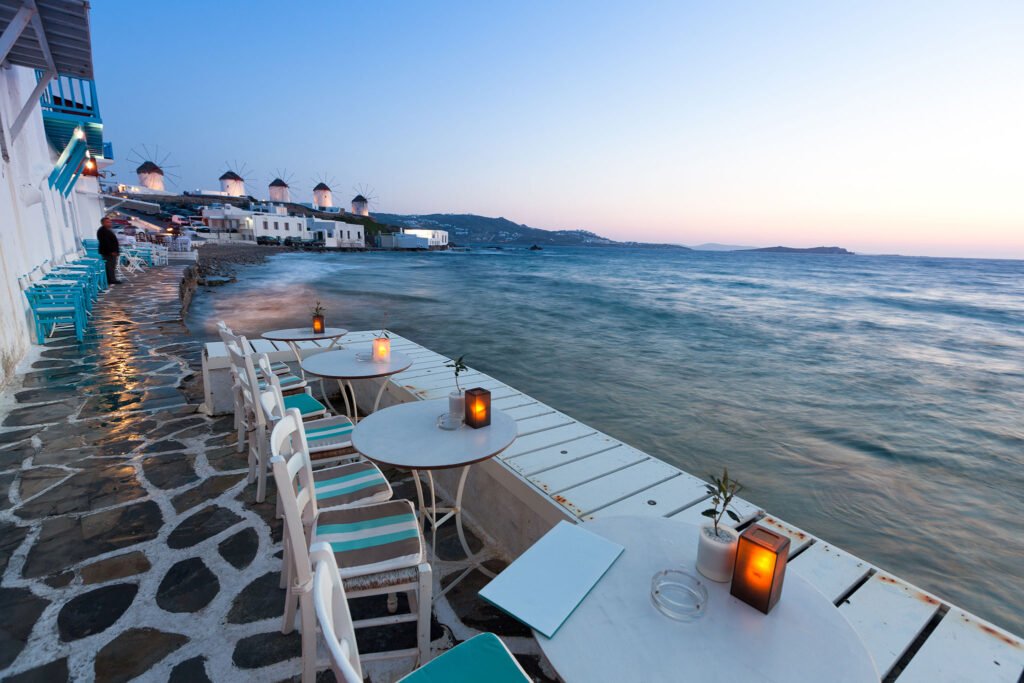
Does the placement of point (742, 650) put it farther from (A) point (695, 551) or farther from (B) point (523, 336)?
(B) point (523, 336)

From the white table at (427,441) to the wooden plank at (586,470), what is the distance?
419 mm

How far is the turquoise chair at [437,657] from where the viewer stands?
3.11ft

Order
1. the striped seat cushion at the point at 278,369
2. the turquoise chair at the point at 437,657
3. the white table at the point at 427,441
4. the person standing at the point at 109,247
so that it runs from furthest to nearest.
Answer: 1. the person standing at the point at 109,247
2. the striped seat cushion at the point at 278,369
3. the white table at the point at 427,441
4. the turquoise chair at the point at 437,657

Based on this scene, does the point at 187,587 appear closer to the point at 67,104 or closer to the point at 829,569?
the point at 829,569

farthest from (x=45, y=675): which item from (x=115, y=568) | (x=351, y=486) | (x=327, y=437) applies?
(x=327, y=437)

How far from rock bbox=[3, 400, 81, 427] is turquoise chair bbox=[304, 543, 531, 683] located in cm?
468

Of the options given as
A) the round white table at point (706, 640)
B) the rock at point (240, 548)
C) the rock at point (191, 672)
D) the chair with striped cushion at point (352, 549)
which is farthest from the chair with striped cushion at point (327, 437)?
the round white table at point (706, 640)

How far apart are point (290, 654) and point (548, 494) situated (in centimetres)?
137

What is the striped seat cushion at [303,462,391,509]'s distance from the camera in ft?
7.25

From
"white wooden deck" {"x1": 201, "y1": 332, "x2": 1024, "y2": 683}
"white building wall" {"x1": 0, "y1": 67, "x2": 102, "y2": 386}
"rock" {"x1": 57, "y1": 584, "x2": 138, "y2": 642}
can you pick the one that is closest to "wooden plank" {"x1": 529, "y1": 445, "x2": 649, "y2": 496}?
"white wooden deck" {"x1": 201, "y1": 332, "x2": 1024, "y2": 683}

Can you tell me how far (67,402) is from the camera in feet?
14.4

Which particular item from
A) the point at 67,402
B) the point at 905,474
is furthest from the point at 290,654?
the point at 905,474

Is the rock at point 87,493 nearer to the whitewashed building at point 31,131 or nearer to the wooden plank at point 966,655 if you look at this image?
the whitewashed building at point 31,131

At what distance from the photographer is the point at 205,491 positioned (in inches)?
120
